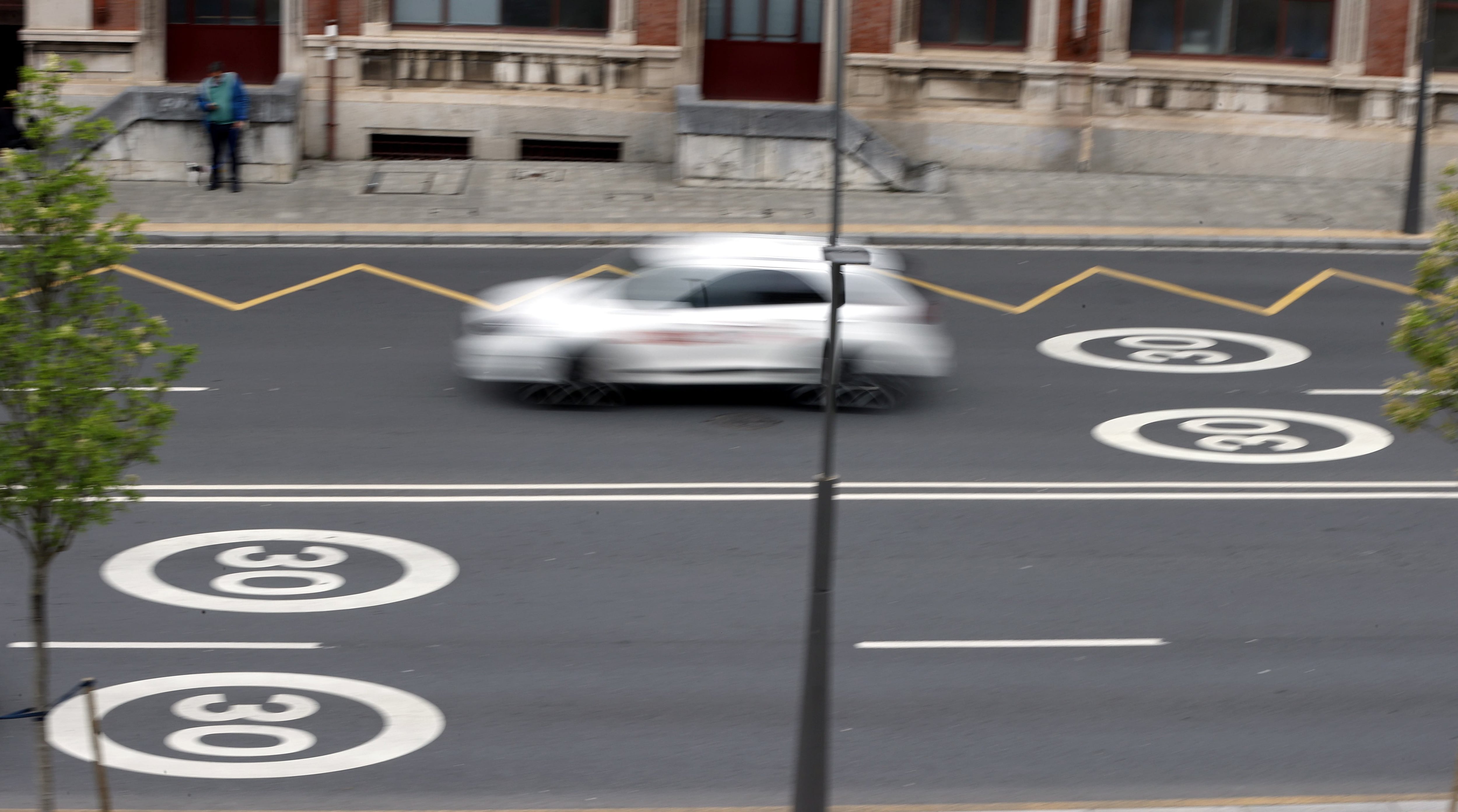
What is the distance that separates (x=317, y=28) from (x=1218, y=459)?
18.4 metres

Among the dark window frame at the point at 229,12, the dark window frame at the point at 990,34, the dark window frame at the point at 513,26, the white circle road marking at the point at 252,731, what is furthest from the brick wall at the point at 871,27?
the white circle road marking at the point at 252,731

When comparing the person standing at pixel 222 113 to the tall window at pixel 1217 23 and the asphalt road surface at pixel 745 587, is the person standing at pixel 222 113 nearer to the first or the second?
the asphalt road surface at pixel 745 587

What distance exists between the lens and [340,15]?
28.4 m

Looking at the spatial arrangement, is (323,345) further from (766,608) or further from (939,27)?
(939,27)

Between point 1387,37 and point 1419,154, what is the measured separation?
191 inches

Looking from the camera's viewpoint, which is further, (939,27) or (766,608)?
(939,27)

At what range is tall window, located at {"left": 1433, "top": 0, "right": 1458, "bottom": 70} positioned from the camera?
2873cm

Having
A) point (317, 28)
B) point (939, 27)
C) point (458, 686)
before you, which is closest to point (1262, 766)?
point (458, 686)

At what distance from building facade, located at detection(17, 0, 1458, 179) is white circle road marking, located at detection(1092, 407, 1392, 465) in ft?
39.2

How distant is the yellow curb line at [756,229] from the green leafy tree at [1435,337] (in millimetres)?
14525

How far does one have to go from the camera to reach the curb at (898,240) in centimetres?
2319

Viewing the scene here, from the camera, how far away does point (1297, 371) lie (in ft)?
62.0

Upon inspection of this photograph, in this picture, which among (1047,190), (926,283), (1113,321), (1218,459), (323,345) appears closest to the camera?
(1218,459)

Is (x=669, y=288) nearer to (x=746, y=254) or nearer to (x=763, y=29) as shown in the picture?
(x=746, y=254)
